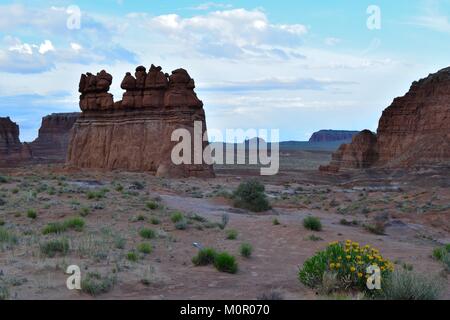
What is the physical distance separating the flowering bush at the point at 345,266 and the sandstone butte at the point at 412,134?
39990mm

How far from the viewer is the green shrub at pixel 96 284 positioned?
8.17 meters

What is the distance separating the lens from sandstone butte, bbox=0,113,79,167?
84319 mm

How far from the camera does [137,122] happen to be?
42219 millimetres

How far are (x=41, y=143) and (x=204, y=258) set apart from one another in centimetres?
10520

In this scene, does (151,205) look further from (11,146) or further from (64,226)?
(11,146)

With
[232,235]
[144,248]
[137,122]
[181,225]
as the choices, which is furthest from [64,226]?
[137,122]

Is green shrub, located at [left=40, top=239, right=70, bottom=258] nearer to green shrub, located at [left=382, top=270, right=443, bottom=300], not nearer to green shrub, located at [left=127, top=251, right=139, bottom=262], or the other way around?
green shrub, located at [left=127, top=251, right=139, bottom=262]

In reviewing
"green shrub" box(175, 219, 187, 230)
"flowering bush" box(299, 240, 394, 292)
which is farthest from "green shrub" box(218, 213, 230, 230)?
"flowering bush" box(299, 240, 394, 292)

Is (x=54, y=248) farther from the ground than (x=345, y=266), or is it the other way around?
(x=345, y=266)

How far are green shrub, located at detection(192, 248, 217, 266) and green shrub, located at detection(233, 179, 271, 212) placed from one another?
12.2 m

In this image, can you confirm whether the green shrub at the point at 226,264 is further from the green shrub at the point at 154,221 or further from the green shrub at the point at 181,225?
the green shrub at the point at 154,221
